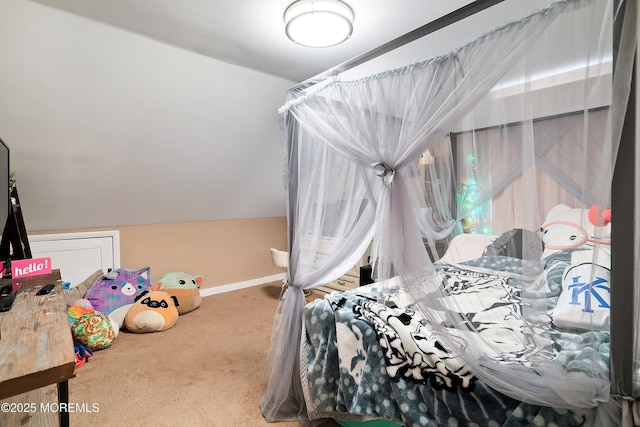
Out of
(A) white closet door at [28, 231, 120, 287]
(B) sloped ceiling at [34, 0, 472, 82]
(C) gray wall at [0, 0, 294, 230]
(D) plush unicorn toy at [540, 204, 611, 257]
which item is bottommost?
(A) white closet door at [28, 231, 120, 287]

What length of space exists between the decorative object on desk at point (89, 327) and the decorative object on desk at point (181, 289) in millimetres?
825

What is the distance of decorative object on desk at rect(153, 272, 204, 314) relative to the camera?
12.3 ft

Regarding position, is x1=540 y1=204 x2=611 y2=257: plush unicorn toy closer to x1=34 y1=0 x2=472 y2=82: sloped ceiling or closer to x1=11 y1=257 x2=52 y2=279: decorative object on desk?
x1=34 y1=0 x2=472 y2=82: sloped ceiling

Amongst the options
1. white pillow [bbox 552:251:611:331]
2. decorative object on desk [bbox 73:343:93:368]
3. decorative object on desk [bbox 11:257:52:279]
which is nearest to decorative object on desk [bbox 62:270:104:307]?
decorative object on desk [bbox 73:343:93:368]

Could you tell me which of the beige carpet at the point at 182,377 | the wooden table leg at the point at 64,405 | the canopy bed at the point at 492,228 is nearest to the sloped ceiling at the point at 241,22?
the canopy bed at the point at 492,228

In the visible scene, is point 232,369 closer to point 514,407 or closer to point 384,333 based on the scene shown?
point 384,333

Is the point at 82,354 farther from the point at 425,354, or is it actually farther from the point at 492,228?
the point at 492,228

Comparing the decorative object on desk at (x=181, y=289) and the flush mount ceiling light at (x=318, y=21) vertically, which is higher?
the flush mount ceiling light at (x=318, y=21)

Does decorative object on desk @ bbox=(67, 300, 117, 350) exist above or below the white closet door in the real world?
below

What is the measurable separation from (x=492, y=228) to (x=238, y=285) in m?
4.09

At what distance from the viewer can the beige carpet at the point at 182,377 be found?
199cm

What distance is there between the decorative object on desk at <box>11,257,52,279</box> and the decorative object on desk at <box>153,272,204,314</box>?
62.8 inches

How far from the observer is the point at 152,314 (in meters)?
3.23

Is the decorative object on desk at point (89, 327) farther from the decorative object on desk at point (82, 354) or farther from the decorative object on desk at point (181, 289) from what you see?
the decorative object on desk at point (181, 289)
